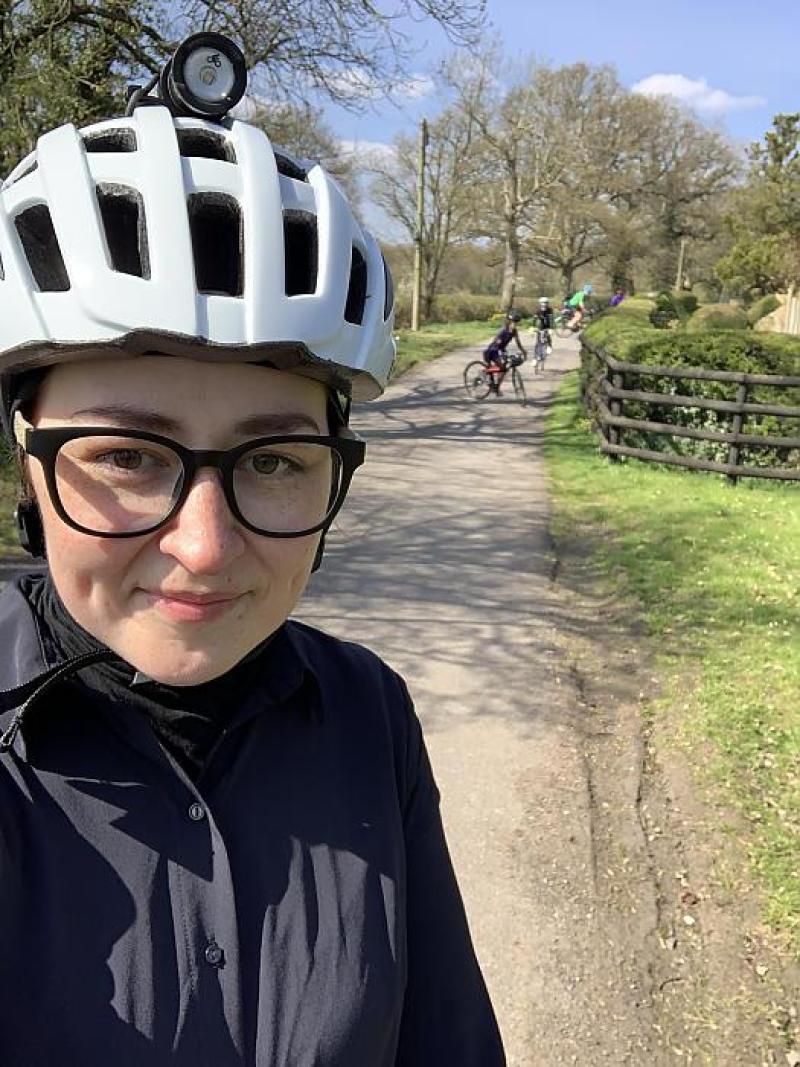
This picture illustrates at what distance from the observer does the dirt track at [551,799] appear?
296 centimetres

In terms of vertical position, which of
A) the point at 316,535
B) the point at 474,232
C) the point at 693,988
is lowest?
the point at 693,988

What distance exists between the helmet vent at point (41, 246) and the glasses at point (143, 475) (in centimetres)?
21

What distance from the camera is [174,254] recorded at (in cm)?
118

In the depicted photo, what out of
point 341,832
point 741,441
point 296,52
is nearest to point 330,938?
point 341,832

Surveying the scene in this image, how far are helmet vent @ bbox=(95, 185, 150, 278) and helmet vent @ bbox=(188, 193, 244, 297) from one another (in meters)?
0.07

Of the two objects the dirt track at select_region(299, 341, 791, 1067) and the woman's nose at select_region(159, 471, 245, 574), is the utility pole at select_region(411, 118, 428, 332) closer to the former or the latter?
the dirt track at select_region(299, 341, 791, 1067)

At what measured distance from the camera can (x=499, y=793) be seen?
4129 mm

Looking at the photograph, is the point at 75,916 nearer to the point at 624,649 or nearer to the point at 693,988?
the point at 693,988

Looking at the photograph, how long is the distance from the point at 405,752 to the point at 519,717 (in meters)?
3.50

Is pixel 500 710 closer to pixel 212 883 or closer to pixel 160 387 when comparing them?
pixel 212 883

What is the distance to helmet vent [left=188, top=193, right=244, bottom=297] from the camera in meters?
1.23

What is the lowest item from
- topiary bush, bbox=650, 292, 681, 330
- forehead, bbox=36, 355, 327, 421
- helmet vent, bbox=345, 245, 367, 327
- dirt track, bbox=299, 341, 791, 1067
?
dirt track, bbox=299, 341, 791, 1067

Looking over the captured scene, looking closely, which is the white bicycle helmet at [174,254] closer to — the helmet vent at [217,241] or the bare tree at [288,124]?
the helmet vent at [217,241]

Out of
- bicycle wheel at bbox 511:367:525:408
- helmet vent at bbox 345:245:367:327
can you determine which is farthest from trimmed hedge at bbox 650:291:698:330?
helmet vent at bbox 345:245:367:327
